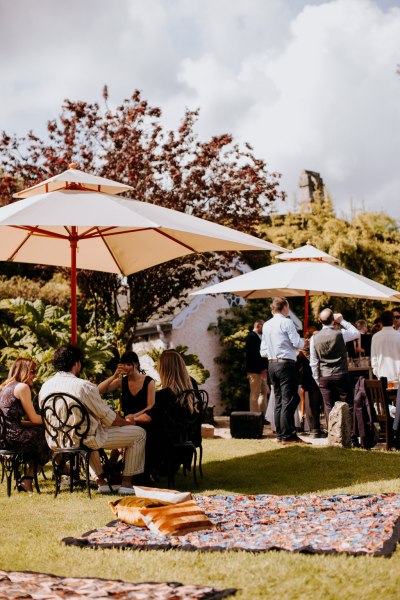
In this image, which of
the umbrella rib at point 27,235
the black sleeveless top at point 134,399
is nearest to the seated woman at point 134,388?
→ the black sleeveless top at point 134,399

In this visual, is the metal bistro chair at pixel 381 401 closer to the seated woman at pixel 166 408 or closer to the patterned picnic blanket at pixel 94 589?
the seated woman at pixel 166 408

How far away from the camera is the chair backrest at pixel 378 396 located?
37.1 ft

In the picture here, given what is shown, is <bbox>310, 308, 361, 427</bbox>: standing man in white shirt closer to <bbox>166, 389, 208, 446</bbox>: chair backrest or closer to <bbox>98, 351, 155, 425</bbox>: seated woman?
<bbox>166, 389, 208, 446</bbox>: chair backrest

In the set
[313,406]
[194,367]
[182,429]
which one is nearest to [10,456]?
[182,429]

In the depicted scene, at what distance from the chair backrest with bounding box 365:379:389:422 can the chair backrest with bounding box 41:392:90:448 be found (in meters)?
4.73

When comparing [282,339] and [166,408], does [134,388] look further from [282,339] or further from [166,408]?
[282,339]

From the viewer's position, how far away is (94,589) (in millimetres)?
4801

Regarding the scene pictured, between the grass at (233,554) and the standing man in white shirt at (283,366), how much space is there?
63.8 inches

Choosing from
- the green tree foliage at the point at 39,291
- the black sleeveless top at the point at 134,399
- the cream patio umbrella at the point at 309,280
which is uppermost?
the green tree foliage at the point at 39,291

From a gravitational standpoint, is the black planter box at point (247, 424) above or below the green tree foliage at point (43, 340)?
below

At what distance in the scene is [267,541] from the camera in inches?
235

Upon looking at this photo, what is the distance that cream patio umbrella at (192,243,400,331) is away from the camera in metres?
12.8

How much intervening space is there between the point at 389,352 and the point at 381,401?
1.09 metres

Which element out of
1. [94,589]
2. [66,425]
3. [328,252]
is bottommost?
[94,589]
